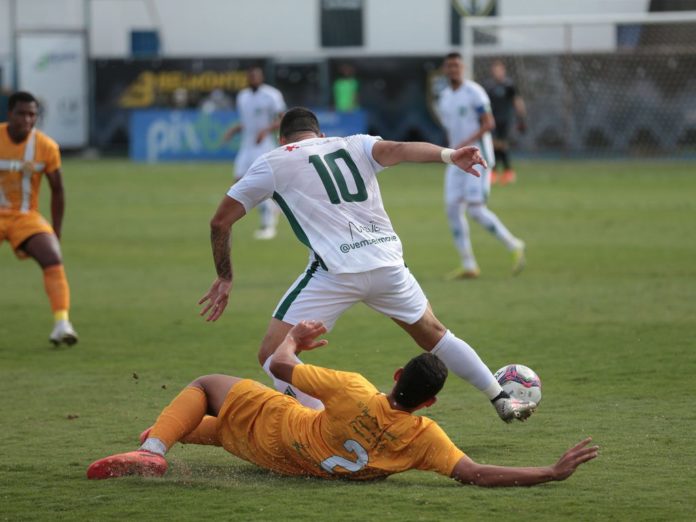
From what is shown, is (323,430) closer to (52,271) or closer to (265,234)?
(52,271)

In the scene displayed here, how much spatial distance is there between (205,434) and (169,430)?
0.91 feet

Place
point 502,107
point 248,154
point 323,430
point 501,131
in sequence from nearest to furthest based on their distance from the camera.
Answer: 1. point 323,430
2. point 248,154
3. point 501,131
4. point 502,107

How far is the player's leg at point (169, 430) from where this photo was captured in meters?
6.55

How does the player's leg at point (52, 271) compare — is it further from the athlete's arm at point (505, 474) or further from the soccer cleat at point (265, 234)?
the soccer cleat at point (265, 234)

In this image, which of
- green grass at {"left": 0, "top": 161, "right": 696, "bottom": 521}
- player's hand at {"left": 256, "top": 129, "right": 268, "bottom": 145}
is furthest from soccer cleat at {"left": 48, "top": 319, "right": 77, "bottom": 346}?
player's hand at {"left": 256, "top": 129, "right": 268, "bottom": 145}

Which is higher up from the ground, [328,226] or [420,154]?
[420,154]

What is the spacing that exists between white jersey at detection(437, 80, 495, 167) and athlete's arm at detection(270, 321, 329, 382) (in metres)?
8.86

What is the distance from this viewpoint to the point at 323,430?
629 cm

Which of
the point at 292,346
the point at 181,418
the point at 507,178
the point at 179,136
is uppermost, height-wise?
the point at 292,346

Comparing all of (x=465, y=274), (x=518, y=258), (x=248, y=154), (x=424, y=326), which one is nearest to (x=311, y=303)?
(x=424, y=326)

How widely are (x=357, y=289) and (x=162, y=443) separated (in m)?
1.42

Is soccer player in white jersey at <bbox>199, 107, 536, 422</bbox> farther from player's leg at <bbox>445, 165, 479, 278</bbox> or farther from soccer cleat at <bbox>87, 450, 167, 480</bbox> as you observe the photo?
player's leg at <bbox>445, 165, 479, 278</bbox>

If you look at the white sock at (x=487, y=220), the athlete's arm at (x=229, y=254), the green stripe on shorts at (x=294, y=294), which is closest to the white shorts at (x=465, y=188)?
the white sock at (x=487, y=220)

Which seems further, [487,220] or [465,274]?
[465,274]
